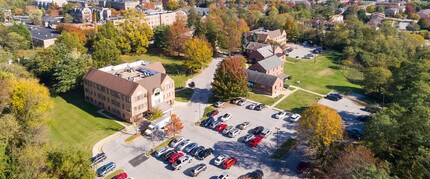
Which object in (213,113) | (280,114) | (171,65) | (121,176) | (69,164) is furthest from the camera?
(171,65)

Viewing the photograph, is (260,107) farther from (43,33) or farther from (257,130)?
(43,33)

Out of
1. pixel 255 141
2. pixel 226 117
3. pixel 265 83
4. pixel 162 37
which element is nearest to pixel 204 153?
pixel 255 141

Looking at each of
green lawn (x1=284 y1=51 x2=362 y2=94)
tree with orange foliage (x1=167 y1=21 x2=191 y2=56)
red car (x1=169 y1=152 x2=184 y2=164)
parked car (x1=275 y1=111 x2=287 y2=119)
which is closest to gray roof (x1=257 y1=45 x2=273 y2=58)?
green lawn (x1=284 y1=51 x2=362 y2=94)

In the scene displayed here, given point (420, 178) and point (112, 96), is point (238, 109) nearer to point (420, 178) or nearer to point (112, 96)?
point (112, 96)

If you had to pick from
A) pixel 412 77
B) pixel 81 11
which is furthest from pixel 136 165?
pixel 81 11

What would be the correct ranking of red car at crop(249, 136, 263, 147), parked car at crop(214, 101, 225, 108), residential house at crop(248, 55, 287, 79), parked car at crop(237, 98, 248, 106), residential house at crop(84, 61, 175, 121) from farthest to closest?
1. residential house at crop(248, 55, 287, 79)
2. parked car at crop(237, 98, 248, 106)
3. parked car at crop(214, 101, 225, 108)
4. residential house at crop(84, 61, 175, 121)
5. red car at crop(249, 136, 263, 147)

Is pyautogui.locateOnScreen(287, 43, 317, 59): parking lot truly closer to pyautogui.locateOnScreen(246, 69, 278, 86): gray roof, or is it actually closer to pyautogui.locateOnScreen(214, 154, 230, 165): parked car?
pyautogui.locateOnScreen(246, 69, 278, 86): gray roof
